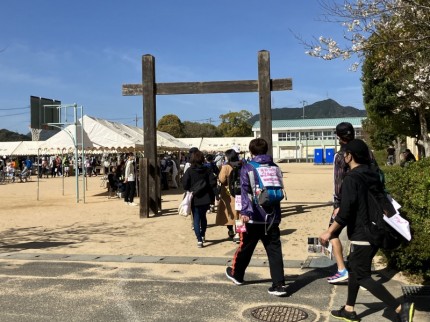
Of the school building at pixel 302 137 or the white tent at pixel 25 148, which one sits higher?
the school building at pixel 302 137

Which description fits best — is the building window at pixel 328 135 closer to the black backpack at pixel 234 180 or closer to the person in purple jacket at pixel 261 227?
the black backpack at pixel 234 180

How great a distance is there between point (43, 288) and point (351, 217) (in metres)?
3.57

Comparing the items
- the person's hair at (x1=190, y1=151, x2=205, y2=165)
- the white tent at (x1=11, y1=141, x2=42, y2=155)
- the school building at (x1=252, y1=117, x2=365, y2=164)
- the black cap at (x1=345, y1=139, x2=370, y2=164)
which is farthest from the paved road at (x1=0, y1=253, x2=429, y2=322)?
the school building at (x1=252, y1=117, x2=365, y2=164)

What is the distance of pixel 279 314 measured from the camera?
4301 millimetres

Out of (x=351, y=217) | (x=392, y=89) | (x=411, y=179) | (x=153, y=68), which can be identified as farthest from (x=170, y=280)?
(x=392, y=89)

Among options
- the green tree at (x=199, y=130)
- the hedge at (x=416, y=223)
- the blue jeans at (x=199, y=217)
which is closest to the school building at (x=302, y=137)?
the green tree at (x=199, y=130)

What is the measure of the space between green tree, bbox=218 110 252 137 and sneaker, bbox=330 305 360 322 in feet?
249

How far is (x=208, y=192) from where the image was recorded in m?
7.58

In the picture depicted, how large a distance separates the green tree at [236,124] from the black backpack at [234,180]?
237 ft

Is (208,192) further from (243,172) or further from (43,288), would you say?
(43,288)

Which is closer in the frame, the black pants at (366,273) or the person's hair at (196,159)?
the black pants at (366,273)

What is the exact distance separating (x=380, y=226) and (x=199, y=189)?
4048 mm

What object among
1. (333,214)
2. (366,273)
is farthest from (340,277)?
(366,273)

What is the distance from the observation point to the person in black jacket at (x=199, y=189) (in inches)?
296
